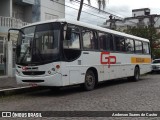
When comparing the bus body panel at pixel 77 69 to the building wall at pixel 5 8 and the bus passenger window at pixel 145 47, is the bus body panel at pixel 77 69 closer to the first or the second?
the bus passenger window at pixel 145 47

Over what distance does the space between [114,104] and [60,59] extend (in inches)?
125

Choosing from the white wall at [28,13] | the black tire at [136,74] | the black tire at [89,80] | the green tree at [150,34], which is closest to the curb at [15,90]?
the black tire at [89,80]

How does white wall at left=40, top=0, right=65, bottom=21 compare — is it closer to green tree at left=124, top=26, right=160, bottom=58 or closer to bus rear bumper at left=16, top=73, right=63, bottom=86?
green tree at left=124, top=26, right=160, bottom=58

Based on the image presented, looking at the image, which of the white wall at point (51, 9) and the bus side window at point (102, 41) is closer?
the bus side window at point (102, 41)

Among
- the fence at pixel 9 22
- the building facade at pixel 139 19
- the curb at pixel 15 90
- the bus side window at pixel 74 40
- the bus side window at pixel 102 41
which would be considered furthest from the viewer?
the building facade at pixel 139 19

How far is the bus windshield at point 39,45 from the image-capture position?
11539 mm

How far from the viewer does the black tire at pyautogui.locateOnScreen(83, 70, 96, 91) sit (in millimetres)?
13203

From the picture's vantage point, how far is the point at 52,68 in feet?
37.5

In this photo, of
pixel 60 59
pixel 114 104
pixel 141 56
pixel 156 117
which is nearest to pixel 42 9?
pixel 141 56

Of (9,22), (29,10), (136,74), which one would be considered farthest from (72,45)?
(29,10)

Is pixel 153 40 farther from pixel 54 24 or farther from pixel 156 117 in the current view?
pixel 156 117

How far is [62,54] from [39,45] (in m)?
1.00

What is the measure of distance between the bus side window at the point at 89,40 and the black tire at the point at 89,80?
3.71 ft

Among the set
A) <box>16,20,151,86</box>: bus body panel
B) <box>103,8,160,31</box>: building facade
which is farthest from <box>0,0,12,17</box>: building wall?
<box>103,8,160,31</box>: building facade
